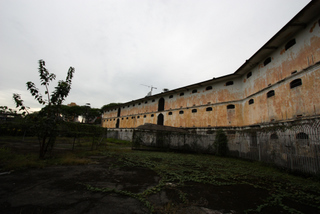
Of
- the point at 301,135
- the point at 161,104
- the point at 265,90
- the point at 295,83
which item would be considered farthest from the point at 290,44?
the point at 161,104

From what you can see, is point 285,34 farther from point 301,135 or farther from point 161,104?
point 161,104

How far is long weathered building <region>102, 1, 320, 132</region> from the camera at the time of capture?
28.9ft

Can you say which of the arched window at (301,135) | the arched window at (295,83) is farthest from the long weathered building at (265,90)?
the arched window at (301,135)

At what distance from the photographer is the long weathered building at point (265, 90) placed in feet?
28.9

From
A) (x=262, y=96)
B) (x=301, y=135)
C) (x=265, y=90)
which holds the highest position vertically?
(x=265, y=90)

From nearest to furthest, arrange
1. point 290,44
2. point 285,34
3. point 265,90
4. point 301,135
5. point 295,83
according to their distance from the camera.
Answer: point 301,135 → point 295,83 → point 285,34 → point 290,44 → point 265,90

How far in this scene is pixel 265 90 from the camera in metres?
12.6

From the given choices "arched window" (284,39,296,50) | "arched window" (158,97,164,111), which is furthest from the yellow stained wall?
"arched window" (158,97,164,111)

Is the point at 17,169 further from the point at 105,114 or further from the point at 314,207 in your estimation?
the point at 105,114

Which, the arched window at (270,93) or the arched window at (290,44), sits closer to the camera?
the arched window at (290,44)

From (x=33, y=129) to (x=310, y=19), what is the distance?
17.1 meters

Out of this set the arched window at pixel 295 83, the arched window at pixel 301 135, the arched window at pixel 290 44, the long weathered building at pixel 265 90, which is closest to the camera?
the arched window at pixel 301 135

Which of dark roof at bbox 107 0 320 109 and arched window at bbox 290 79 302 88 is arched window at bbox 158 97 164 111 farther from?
arched window at bbox 290 79 302 88

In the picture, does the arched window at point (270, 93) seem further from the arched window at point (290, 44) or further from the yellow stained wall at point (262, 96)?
the arched window at point (290, 44)
